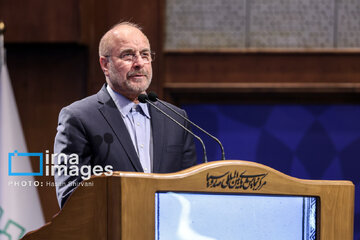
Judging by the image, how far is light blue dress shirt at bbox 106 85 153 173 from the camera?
164 cm

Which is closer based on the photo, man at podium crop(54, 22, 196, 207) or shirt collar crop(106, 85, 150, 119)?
man at podium crop(54, 22, 196, 207)

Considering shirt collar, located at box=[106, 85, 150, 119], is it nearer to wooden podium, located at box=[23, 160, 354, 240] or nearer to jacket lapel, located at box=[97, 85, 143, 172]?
jacket lapel, located at box=[97, 85, 143, 172]

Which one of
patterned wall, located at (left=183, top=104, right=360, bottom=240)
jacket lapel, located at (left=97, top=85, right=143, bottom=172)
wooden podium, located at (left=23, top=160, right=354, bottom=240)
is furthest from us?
patterned wall, located at (left=183, top=104, right=360, bottom=240)

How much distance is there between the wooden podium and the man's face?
749 millimetres

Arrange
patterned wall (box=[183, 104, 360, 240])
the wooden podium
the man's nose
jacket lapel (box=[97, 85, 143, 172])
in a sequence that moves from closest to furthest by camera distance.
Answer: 1. the wooden podium
2. jacket lapel (box=[97, 85, 143, 172])
3. the man's nose
4. patterned wall (box=[183, 104, 360, 240])

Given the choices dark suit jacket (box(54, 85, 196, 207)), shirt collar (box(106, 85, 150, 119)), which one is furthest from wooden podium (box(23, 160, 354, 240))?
shirt collar (box(106, 85, 150, 119))

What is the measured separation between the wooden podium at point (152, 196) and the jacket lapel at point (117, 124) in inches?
20.4

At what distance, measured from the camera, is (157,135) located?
169 centimetres

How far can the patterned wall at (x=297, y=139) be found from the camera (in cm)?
295

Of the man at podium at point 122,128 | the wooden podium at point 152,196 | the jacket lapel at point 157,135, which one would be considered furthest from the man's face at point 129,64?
the wooden podium at point 152,196

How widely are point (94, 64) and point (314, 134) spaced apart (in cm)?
144

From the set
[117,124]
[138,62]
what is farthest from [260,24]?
[117,124]

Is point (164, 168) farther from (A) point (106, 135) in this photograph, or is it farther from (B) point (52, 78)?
(B) point (52, 78)

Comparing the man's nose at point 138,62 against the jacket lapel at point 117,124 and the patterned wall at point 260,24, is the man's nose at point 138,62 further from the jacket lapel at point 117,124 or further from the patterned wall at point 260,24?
the patterned wall at point 260,24
